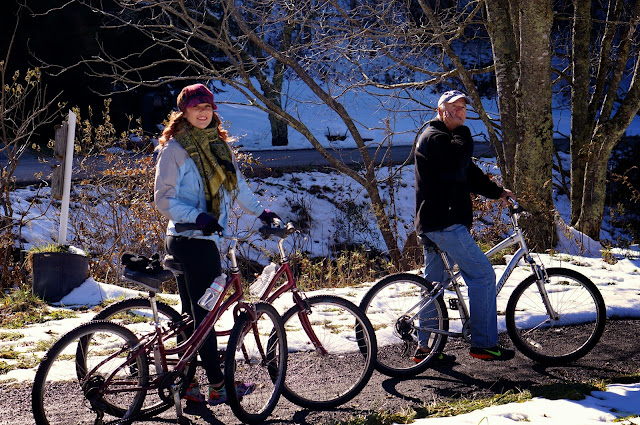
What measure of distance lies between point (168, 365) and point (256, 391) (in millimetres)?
591

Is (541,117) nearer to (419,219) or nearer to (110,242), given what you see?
(419,219)

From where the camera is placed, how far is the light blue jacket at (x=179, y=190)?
4.11 m

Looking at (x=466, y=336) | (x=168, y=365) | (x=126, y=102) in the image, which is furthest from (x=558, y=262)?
(x=126, y=102)

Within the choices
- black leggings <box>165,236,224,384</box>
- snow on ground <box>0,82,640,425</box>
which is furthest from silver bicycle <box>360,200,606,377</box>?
black leggings <box>165,236,224,384</box>

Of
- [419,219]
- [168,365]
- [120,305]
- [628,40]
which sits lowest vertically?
[168,365]

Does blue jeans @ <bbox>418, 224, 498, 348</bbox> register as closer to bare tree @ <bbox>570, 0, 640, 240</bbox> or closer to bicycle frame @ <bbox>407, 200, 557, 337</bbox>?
bicycle frame @ <bbox>407, 200, 557, 337</bbox>

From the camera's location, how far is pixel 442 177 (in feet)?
16.0

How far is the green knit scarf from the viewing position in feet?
14.1

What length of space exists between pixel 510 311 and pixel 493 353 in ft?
1.41

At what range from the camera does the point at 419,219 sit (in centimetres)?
500

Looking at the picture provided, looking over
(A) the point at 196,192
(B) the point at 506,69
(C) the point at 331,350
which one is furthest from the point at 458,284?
(B) the point at 506,69

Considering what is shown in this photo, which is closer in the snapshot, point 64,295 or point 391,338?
point 391,338

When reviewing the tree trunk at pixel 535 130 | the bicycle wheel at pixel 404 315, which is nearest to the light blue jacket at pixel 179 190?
the bicycle wheel at pixel 404 315

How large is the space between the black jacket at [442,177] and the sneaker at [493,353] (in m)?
0.90
